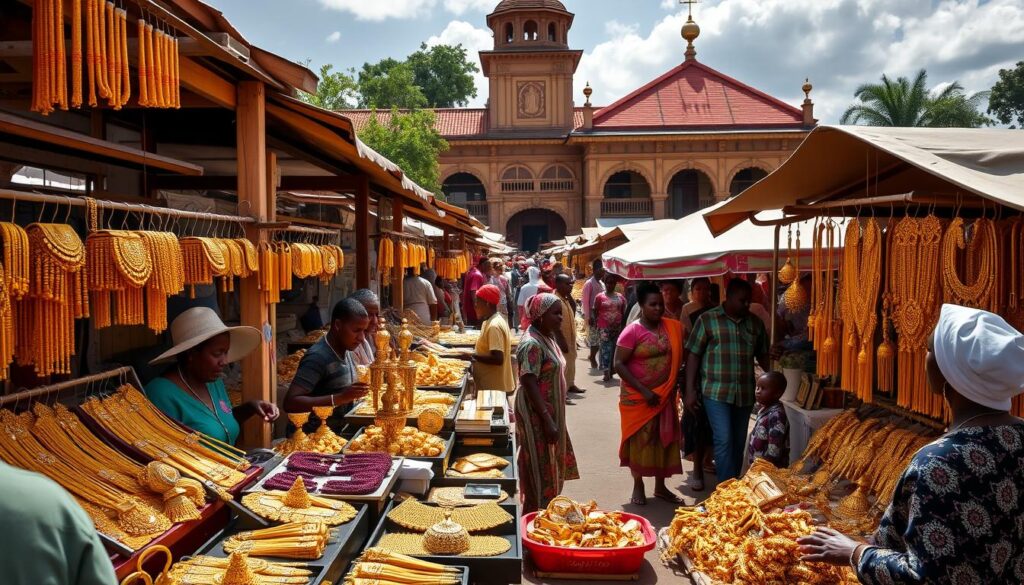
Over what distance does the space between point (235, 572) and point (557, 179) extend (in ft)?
104

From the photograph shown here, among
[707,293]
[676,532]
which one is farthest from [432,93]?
[676,532]

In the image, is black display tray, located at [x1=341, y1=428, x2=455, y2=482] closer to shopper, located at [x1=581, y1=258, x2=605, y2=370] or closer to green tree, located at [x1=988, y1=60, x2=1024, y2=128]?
shopper, located at [x1=581, y1=258, x2=605, y2=370]

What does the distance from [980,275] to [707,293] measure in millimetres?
4244

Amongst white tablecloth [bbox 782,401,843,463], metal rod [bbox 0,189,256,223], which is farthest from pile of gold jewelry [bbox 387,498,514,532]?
white tablecloth [bbox 782,401,843,463]

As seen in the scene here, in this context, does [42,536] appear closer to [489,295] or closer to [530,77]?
[489,295]

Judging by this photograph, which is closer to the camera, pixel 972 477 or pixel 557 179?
pixel 972 477

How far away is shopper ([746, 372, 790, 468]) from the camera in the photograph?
4.91 meters

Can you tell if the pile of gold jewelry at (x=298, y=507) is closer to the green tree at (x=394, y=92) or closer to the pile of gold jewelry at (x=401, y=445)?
the pile of gold jewelry at (x=401, y=445)

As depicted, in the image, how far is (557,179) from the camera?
3341 centimetres

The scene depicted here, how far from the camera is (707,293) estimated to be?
24.7 feet

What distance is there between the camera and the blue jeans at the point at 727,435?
5.62m

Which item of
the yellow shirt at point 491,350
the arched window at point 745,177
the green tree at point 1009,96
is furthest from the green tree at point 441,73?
the yellow shirt at point 491,350

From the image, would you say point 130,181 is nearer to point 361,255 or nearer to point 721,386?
point 361,255

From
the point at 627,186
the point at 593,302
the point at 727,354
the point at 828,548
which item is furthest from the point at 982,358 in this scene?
the point at 627,186
